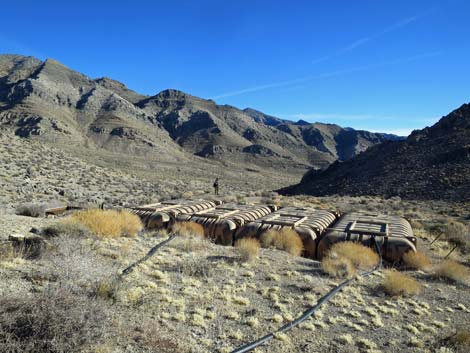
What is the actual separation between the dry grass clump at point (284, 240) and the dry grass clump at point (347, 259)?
3.97ft

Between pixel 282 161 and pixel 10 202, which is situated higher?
pixel 282 161

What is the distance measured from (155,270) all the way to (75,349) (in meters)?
4.67

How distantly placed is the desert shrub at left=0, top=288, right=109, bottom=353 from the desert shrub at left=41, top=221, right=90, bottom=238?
556 centimetres

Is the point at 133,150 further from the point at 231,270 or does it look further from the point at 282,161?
the point at 231,270

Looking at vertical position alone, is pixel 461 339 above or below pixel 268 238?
below

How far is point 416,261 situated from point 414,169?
3809 centimetres

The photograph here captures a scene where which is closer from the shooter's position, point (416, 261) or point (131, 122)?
point (416, 261)

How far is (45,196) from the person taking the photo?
899 inches

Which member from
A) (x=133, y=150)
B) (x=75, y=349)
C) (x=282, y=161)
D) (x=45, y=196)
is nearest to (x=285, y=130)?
(x=282, y=161)

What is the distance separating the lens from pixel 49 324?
453 cm

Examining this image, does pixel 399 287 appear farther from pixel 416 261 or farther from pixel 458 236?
pixel 458 236

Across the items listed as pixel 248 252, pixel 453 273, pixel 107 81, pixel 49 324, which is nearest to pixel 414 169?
pixel 453 273

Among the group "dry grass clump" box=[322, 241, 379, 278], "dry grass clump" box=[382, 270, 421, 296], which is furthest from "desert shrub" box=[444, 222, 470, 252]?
"dry grass clump" box=[382, 270, 421, 296]

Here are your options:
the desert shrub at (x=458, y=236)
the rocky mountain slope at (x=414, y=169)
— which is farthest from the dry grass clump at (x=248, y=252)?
the rocky mountain slope at (x=414, y=169)
